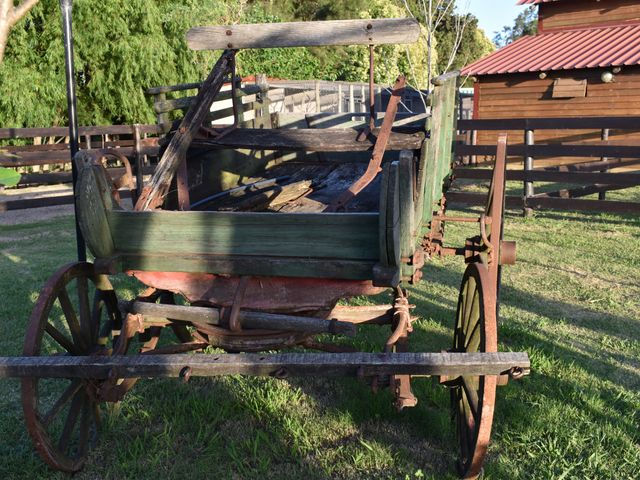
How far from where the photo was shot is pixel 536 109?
54.7ft

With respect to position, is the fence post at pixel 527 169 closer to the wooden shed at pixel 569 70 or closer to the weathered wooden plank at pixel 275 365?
the wooden shed at pixel 569 70

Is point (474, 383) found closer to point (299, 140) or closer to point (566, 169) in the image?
point (299, 140)

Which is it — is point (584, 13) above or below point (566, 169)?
above

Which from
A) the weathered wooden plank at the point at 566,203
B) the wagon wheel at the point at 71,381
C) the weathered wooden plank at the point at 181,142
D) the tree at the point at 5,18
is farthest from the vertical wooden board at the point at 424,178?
the weathered wooden plank at the point at 566,203

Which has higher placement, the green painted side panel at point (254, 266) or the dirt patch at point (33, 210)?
the green painted side panel at point (254, 266)

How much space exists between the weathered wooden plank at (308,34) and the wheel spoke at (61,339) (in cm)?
197

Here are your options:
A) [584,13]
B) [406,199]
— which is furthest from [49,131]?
[584,13]

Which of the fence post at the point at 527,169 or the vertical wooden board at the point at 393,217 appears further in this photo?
the fence post at the point at 527,169

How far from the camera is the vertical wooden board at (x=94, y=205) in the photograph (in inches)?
113

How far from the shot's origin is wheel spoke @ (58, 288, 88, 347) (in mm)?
3137

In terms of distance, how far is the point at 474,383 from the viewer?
124 inches

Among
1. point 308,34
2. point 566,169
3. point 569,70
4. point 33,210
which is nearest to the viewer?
point 308,34

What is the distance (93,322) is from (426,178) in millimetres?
2026

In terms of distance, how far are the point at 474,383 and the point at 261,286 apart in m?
1.18
